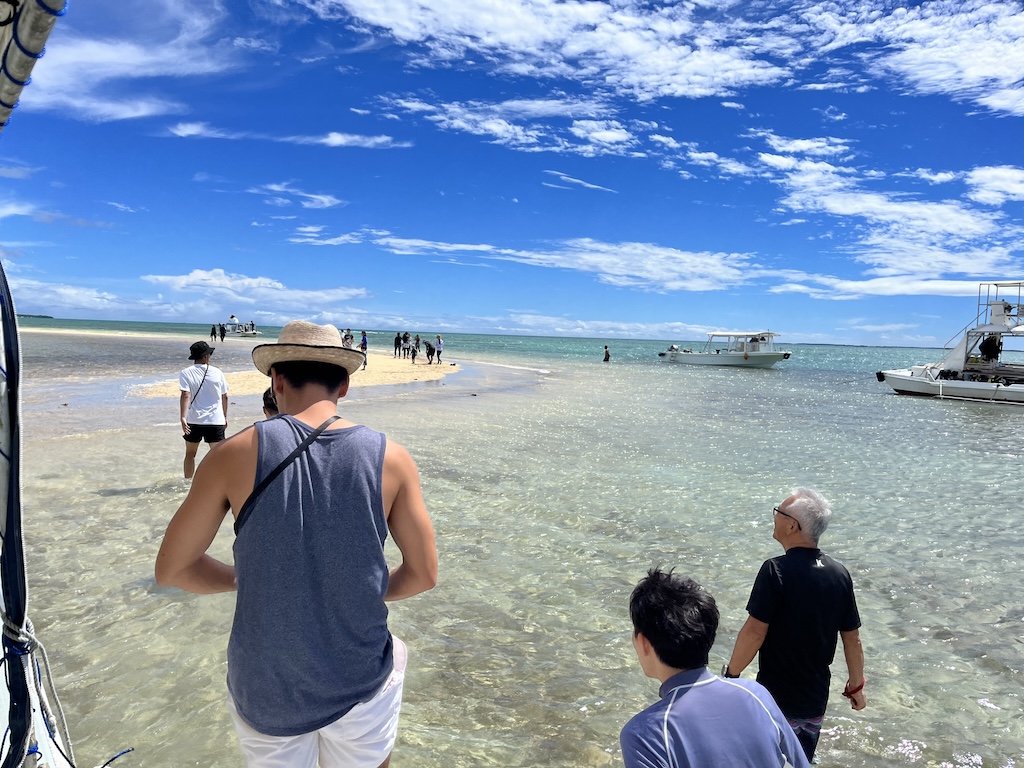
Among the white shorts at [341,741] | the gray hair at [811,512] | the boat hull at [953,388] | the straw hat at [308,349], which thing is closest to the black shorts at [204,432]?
the straw hat at [308,349]

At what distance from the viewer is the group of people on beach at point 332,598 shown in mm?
1852

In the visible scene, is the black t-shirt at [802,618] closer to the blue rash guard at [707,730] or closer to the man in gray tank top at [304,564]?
the blue rash guard at [707,730]

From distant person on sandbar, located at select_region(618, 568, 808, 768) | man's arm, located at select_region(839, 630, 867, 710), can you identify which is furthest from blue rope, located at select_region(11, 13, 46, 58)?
man's arm, located at select_region(839, 630, 867, 710)

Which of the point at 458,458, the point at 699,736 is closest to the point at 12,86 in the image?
the point at 699,736

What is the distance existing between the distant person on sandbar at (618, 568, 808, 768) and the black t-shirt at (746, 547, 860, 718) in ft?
3.50

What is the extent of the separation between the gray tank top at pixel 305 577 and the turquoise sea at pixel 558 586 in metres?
1.92

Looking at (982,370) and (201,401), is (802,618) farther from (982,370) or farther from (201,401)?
(982,370)

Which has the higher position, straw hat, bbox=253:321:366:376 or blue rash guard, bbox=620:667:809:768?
straw hat, bbox=253:321:366:376

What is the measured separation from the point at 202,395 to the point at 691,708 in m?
7.66

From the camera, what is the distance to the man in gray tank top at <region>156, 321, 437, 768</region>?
1950 millimetres

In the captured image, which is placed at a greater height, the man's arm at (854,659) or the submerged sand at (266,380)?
the man's arm at (854,659)

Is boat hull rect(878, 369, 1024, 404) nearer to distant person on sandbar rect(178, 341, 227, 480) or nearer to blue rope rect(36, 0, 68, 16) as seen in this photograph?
distant person on sandbar rect(178, 341, 227, 480)

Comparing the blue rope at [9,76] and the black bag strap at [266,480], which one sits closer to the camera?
the blue rope at [9,76]

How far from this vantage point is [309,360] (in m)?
2.22
